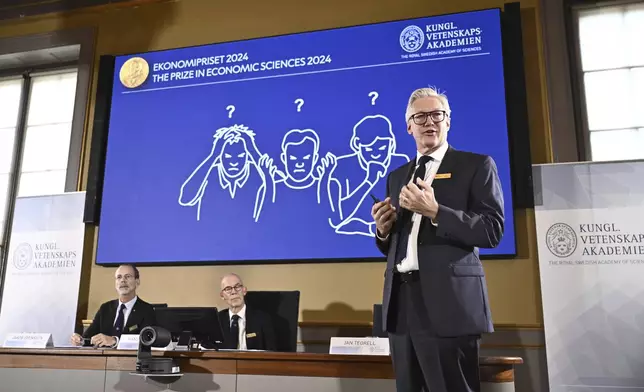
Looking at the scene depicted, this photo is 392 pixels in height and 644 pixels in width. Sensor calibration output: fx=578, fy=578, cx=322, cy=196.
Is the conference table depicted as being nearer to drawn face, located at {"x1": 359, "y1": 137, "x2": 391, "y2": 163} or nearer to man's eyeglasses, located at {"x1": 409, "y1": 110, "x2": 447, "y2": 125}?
man's eyeglasses, located at {"x1": 409, "y1": 110, "x2": 447, "y2": 125}

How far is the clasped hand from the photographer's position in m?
1.79

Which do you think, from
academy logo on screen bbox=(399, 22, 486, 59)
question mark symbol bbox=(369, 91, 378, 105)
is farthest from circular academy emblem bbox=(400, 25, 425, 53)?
question mark symbol bbox=(369, 91, 378, 105)

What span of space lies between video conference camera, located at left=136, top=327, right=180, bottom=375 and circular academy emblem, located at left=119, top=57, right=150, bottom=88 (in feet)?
8.48

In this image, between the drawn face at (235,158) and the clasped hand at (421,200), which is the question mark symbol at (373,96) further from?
the clasped hand at (421,200)

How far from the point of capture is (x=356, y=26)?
13.8 ft

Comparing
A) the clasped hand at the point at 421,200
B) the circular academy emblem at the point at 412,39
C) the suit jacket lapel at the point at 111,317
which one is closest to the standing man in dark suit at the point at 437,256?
the clasped hand at the point at 421,200

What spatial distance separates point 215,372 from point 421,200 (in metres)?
1.43

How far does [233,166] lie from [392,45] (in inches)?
56.7

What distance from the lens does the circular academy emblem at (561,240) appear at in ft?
11.2

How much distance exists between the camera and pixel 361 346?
2.77 metres

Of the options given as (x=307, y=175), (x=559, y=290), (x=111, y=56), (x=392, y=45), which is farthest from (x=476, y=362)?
(x=111, y=56)

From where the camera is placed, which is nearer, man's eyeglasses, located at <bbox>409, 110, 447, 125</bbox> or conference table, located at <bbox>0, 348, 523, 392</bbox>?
man's eyeglasses, located at <bbox>409, 110, 447, 125</bbox>

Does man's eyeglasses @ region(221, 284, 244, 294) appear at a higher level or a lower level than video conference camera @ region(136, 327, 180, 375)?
higher

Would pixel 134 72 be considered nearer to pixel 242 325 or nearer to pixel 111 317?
pixel 111 317
